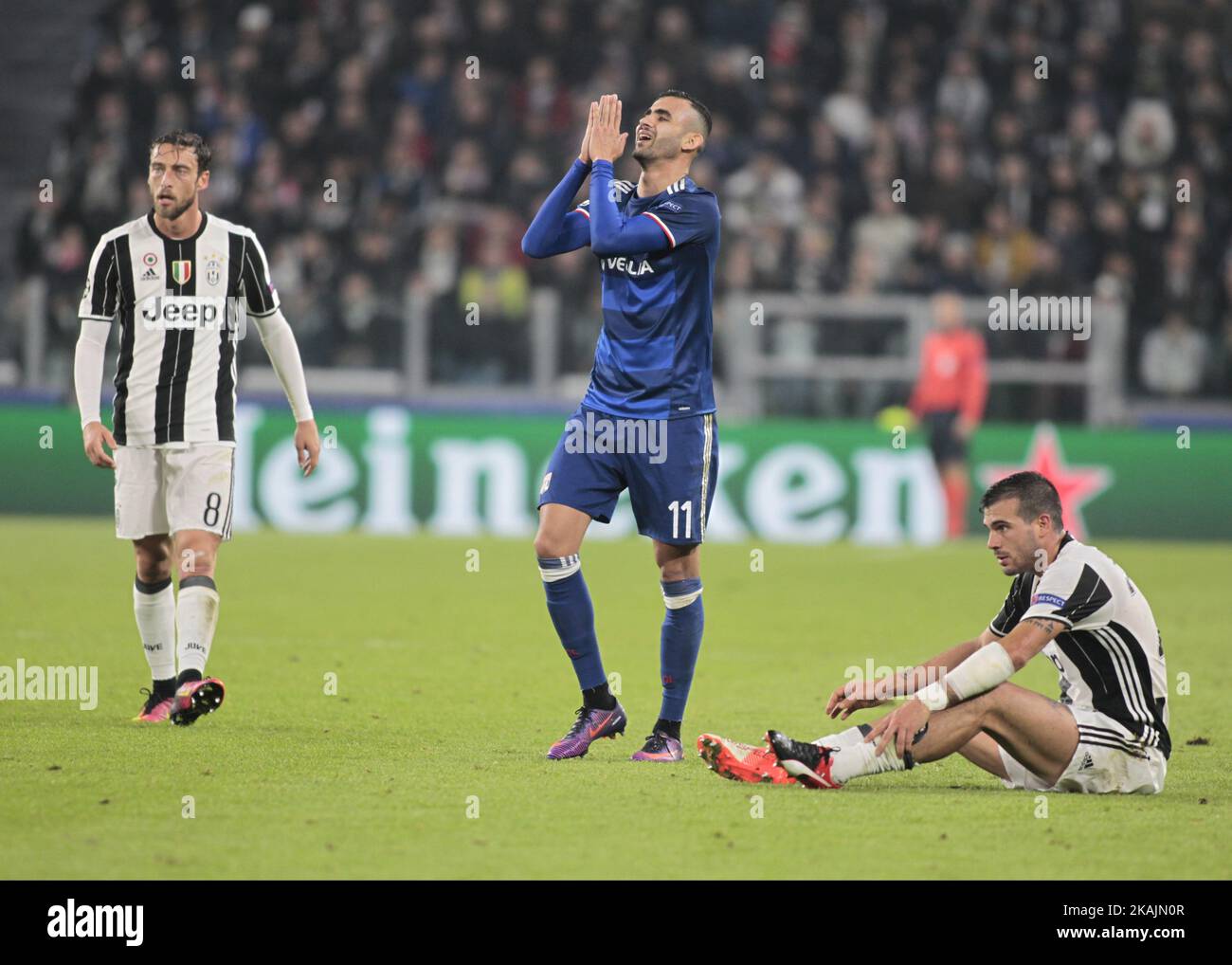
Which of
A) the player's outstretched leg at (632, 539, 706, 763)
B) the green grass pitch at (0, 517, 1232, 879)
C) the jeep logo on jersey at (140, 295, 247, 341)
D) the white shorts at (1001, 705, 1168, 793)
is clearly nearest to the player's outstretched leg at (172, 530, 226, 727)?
the green grass pitch at (0, 517, 1232, 879)

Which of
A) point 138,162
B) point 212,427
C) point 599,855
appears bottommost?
point 599,855

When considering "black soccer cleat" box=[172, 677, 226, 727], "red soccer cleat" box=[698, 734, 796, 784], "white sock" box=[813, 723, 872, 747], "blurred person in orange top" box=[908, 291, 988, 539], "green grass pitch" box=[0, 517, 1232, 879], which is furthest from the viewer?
"blurred person in orange top" box=[908, 291, 988, 539]

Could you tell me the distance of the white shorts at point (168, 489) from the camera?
7145 mm

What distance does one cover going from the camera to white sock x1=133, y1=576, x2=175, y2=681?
7293mm

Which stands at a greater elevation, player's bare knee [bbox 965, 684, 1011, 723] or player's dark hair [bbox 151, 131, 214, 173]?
player's dark hair [bbox 151, 131, 214, 173]

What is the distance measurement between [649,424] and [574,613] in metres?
0.72

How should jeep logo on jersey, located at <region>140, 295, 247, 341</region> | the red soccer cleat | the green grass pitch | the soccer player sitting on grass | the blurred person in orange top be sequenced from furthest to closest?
the blurred person in orange top < jeep logo on jersey, located at <region>140, 295, 247, 341</region> < the red soccer cleat < the soccer player sitting on grass < the green grass pitch

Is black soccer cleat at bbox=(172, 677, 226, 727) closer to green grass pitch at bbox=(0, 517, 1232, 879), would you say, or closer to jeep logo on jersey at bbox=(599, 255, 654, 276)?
green grass pitch at bbox=(0, 517, 1232, 879)

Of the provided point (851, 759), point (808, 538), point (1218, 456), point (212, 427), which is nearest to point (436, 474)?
point (808, 538)

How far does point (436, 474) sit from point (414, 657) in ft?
23.6

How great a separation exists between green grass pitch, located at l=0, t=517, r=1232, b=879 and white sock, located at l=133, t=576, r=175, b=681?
268mm

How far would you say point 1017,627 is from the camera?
554 cm

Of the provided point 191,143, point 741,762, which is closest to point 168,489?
point 191,143

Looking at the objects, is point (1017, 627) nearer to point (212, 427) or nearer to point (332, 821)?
point (332, 821)
